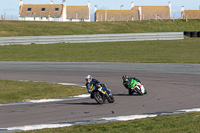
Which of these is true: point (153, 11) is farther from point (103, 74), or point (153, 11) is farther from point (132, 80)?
point (132, 80)

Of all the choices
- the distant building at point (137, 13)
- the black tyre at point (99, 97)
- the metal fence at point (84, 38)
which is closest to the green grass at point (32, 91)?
the black tyre at point (99, 97)

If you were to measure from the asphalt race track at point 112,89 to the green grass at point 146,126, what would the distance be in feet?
4.42

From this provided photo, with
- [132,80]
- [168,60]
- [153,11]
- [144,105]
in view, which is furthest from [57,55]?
[153,11]

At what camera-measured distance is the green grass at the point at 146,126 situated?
33.3 feet

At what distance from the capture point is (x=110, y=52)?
44125 millimetres

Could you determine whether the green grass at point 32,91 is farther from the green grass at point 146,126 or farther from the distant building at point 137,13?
the distant building at point 137,13

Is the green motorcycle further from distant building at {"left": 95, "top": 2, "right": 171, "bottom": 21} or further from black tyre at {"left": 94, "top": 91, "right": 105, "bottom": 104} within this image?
distant building at {"left": 95, "top": 2, "right": 171, "bottom": 21}

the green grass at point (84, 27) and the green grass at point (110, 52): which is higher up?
the green grass at point (84, 27)

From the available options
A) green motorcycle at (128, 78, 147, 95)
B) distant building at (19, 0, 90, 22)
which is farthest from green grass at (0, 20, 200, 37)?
distant building at (19, 0, 90, 22)

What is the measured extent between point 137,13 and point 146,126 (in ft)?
434

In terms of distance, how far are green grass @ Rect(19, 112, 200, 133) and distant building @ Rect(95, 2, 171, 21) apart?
410ft

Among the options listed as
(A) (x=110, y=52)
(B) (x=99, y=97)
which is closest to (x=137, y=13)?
(A) (x=110, y=52)

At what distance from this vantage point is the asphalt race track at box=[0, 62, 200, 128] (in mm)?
13135

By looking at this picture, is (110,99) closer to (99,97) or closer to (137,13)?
(99,97)
